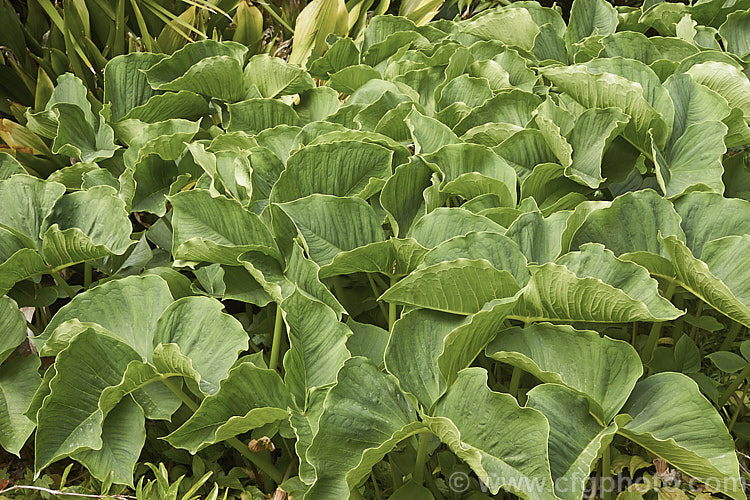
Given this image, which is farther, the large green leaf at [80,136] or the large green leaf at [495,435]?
the large green leaf at [80,136]

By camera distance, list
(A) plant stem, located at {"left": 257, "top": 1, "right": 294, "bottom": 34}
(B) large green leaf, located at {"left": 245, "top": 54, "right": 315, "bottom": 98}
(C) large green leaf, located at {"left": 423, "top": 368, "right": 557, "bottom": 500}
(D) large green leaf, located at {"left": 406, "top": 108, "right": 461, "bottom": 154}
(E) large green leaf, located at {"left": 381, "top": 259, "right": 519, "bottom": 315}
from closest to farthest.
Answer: (C) large green leaf, located at {"left": 423, "top": 368, "right": 557, "bottom": 500} < (E) large green leaf, located at {"left": 381, "top": 259, "right": 519, "bottom": 315} < (D) large green leaf, located at {"left": 406, "top": 108, "right": 461, "bottom": 154} < (B) large green leaf, located at {"left": 245, "top": 54, "right": 315, "bottom": 98} < (A) plant stem, located at {"left": 257, "top": 1, "right": 294, "bottom": 34}

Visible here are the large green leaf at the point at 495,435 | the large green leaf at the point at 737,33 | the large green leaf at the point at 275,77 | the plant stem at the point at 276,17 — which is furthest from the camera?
the plant stem at the point at 276,17

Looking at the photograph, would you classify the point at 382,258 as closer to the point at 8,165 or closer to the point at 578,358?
the point at 578,358

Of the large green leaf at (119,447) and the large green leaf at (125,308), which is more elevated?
the large green leaf at (125,308)

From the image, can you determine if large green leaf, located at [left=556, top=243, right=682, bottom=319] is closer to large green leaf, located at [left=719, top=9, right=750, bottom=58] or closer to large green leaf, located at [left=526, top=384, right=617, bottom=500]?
large green leaf, located at [left=526, top=384, right=617, bottom=500]

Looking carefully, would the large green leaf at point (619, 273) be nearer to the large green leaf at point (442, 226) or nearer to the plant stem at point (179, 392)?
the large green leaf at point (442, 226)

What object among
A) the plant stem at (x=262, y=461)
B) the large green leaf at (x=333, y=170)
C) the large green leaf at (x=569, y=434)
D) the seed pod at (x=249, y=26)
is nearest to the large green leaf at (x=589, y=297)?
the large green leaf at (x=569, y=434)

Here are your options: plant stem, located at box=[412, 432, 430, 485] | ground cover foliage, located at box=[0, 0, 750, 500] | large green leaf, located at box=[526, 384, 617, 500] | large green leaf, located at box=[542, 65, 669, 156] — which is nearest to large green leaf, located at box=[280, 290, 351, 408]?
ground cover foliage, located at box=[0, 0, 750, 500]

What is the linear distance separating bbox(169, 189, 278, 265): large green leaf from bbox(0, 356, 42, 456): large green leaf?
0.92ft

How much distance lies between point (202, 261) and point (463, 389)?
1.50 ft

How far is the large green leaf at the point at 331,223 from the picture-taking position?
0.94 metres

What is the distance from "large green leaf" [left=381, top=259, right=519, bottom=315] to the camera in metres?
0.80

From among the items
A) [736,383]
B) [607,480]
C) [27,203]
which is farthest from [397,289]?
[27,203]

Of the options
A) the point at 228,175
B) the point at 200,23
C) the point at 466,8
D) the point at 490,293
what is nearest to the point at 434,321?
the point at 490,293
